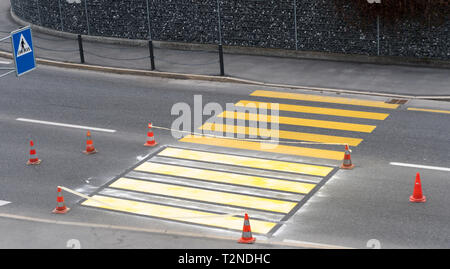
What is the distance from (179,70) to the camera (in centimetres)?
2664

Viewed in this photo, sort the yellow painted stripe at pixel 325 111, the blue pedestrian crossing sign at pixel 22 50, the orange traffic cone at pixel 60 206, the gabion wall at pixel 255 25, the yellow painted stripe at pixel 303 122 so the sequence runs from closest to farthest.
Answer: the orange traffic cone at pixel 60 206, the blue pedestrian crossing sign at pixel 22 50, the yellow painted stripe at pixel 303 122, the yellow painted stripe at pixel 325 111, the gabion wall at pixel 255 25

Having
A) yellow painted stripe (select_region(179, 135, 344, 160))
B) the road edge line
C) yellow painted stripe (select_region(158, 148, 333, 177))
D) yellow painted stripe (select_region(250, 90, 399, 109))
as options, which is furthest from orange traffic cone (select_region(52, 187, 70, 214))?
yellow painted stripe (select_region(250, 90, 399, 109))

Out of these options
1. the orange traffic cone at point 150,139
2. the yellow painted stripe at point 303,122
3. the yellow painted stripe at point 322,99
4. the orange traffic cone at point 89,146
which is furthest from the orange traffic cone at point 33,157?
the yellow painted stripe at point 322,99

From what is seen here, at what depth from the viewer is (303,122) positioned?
70.3 ft

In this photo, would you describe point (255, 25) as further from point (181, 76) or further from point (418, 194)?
point (418, 194)

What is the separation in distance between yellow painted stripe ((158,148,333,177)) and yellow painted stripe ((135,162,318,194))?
1.99 ft

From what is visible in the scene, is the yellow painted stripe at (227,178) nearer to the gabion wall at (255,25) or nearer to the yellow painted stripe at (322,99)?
the yellow painted stripe at (322,99)

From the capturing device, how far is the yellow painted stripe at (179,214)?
15906mm

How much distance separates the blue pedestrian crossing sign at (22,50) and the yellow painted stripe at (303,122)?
17.6 ft

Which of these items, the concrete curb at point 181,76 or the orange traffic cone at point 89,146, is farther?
the concrete curb at point 181,76

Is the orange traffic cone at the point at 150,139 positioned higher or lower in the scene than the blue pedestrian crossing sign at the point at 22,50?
lower

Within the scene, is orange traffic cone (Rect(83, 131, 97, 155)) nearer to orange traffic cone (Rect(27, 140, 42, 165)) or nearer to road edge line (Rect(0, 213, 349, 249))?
orange traffic cone (Rect(27, 140, 42, 165))
